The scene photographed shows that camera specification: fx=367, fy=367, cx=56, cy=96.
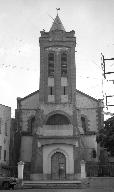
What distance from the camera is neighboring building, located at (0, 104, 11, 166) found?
48516 mm

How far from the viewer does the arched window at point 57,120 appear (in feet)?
153

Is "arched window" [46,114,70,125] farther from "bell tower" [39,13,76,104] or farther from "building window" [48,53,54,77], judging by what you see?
"building window" [48,53,54,77]

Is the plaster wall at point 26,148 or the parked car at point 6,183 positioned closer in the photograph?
the parked car at point 6,183

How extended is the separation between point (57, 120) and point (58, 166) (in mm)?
6003

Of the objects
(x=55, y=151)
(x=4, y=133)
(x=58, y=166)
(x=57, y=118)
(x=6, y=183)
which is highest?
(x=57, y=118)

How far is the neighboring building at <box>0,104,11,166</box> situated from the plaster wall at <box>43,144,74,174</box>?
6.75 m

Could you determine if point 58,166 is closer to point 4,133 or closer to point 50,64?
point 4,133

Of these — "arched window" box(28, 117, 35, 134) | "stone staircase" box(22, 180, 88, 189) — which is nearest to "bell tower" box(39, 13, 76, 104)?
"arched window" box(28, 117, 35, 134)

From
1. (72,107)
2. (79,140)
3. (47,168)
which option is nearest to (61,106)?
(72,107)

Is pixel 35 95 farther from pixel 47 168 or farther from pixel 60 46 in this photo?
pixel 47 168

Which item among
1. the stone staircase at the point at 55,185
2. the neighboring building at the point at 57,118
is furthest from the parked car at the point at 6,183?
the neighboring building at the point at 57,118

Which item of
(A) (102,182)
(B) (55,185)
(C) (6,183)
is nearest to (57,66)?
(A) (102,182)

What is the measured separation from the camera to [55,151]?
44.8m

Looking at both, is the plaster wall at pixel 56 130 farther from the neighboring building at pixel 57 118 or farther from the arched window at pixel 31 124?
the arched window at pixel 31 124
